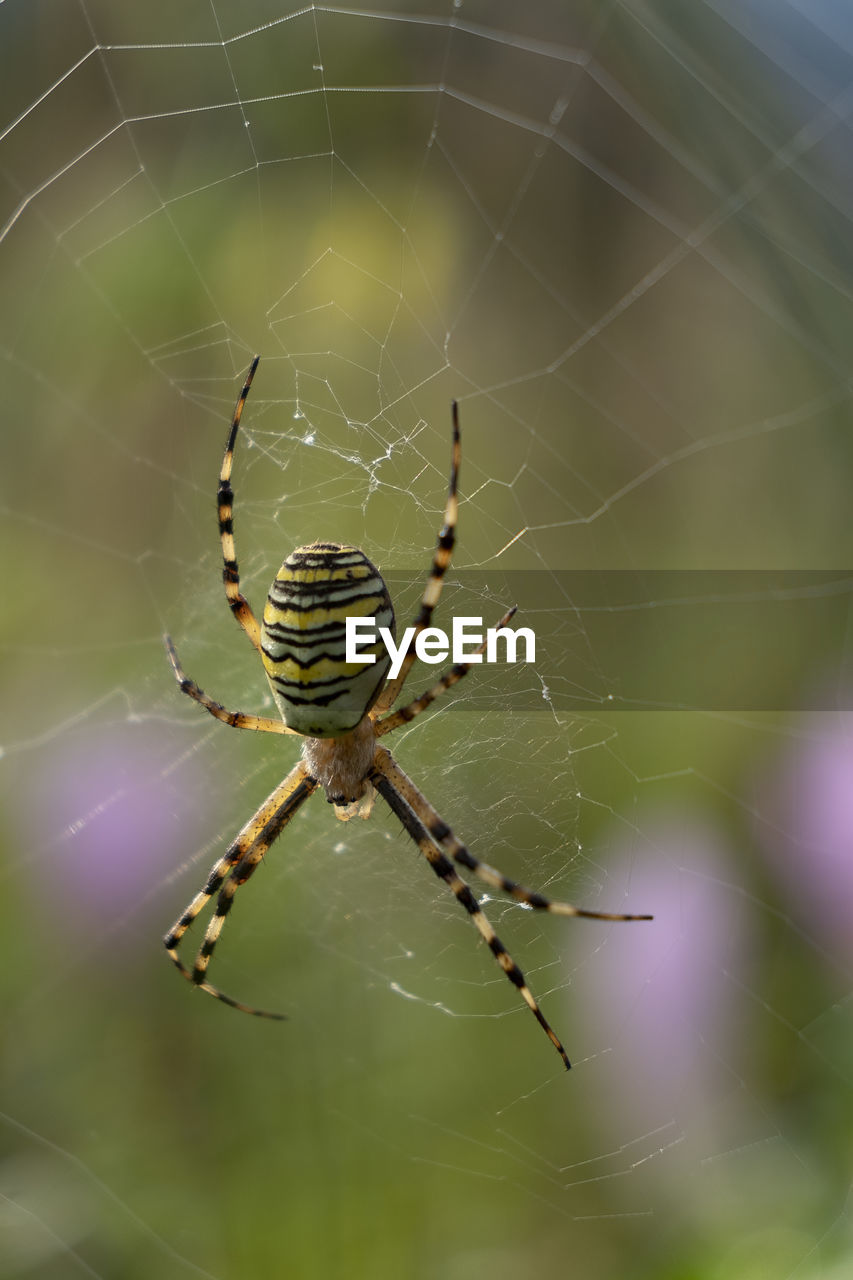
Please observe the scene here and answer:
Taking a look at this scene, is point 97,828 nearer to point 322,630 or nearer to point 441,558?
point 322,630

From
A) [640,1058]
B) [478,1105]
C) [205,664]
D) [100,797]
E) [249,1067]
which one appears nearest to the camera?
[640,1058]

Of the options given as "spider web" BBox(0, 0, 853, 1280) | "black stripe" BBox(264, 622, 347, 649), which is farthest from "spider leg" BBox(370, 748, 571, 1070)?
"black stripe" BBox(264, 622, 347, 649)

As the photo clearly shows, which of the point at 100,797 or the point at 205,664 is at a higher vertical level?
the point at 205,664

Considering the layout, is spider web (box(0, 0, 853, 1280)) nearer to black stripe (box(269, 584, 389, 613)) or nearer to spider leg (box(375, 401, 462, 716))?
spider leg (box(375, 401, 462, 716))

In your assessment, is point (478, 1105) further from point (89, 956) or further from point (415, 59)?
point (415, 59)

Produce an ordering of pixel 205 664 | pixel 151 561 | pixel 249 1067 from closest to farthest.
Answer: pixel 249 1067
pixel 151 561
pixel 205 664

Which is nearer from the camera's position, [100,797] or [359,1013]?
[359,1013]

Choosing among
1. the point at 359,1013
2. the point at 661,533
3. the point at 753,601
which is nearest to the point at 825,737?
the point at 753,601
